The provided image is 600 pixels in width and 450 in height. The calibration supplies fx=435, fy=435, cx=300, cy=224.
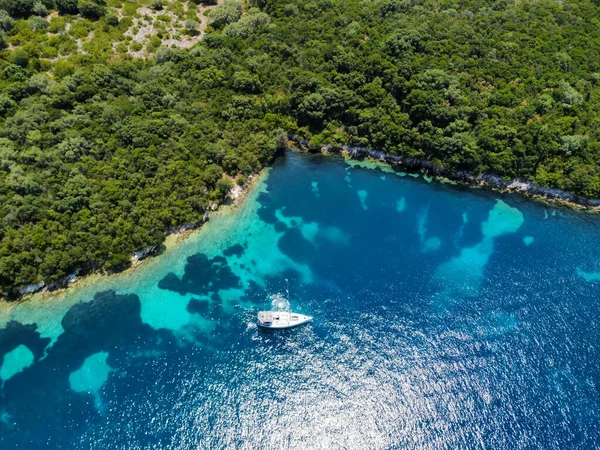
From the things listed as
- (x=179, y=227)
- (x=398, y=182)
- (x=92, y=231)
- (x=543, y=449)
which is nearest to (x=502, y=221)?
(x=398, y=182)

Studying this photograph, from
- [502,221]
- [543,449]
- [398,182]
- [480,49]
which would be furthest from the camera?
[480,49]

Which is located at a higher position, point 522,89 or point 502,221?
point 522,89

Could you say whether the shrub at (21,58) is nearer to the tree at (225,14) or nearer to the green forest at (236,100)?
the green forest at (236,100)

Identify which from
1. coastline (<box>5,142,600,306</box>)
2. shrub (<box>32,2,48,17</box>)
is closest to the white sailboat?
coastline (<box>5,142,600,306</box>)

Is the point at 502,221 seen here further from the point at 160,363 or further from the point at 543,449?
the point at 160,363

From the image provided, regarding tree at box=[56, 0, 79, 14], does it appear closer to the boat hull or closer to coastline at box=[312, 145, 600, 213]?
coastline at box=[312, 145, 600, 213]

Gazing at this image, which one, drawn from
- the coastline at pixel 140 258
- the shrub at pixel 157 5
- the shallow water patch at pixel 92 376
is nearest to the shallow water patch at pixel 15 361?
the shallow water patch at pixel 92 376

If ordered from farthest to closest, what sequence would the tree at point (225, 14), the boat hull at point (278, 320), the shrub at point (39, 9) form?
the tree at point (225, 14) → the shrub at point (39, 9) → the boat hull at point (278, 320)

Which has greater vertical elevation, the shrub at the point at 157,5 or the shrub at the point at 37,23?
the shrub at the point at 157,5
